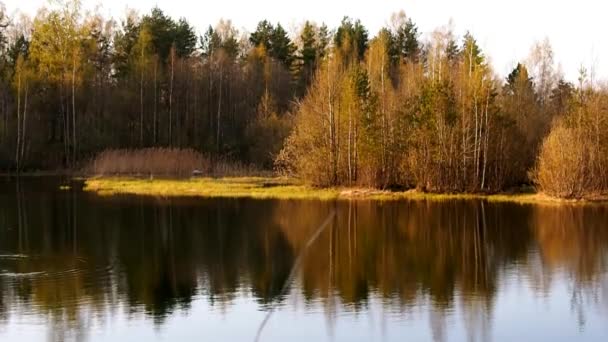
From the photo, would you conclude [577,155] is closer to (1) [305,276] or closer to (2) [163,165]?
(1) [305,276]

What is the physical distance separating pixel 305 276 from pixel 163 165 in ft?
113

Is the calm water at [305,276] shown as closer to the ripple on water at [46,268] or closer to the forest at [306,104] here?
the ripple on water at [46,268]

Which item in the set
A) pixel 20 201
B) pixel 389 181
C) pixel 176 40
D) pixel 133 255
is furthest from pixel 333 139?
pixel 176 40

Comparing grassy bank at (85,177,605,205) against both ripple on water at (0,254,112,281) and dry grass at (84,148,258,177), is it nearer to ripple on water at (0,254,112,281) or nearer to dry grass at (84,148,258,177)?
dry grass at (84,148,258,177)

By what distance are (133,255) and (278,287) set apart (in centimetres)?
547

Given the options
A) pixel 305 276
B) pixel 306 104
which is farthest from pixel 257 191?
pixel 305 276

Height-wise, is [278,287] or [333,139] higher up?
[333,139]

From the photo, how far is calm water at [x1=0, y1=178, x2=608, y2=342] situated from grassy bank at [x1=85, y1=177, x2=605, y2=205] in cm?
664

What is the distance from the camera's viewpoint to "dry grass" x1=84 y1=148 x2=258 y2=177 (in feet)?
160

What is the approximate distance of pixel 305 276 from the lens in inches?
634

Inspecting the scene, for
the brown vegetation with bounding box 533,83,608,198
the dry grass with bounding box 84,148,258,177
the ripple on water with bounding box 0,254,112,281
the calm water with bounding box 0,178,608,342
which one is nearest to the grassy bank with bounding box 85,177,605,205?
the brown vegetation with bounding box 533,83,608,198

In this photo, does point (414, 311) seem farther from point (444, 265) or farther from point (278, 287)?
point (444, 265)

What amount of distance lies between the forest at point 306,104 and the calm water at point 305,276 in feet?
28.4

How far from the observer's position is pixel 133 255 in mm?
19078
